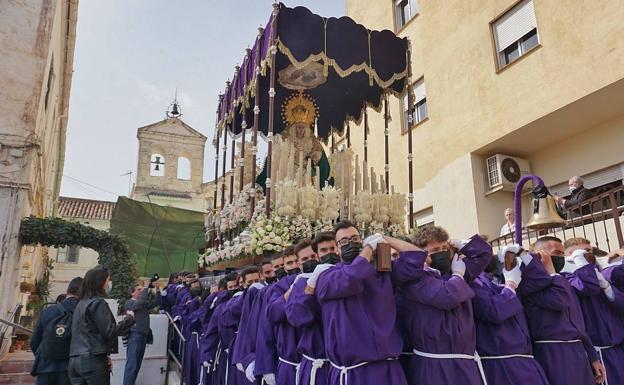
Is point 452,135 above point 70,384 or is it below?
above

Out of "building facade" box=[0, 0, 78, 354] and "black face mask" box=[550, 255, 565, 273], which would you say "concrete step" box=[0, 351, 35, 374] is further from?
"black face mask" box=[550, 255, 565, 273]

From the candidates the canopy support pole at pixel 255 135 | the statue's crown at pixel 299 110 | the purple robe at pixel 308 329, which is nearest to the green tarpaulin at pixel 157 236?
the statue's crown at pixel 299 110

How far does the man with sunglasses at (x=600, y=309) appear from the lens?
11.3 ft

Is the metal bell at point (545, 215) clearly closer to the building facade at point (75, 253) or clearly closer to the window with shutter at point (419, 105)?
the window with shutter at point (419, 105)

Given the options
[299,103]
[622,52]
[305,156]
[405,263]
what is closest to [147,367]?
[305,156]

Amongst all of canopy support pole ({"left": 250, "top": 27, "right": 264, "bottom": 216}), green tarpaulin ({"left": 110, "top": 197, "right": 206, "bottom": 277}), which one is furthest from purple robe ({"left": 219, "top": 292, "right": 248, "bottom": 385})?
green tarpaulin ({"left": 110, "top": 197, "right": 206, "bottom": 277})

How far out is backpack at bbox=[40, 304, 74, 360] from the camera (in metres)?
4.23

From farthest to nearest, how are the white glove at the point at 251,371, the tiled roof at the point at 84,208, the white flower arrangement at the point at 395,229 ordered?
1. the tiled roof at the point at 84,208
2. the white flower arrangement at the point at 395,229
3. the white glove at the point at 251,371

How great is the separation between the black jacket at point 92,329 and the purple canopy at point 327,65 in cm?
460

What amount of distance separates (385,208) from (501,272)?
396 cm

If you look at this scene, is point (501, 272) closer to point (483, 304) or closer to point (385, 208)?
point (483, 304)

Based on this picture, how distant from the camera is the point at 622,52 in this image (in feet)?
24.1

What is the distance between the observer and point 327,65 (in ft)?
24.5

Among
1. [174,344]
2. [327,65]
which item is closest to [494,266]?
[327,65]
